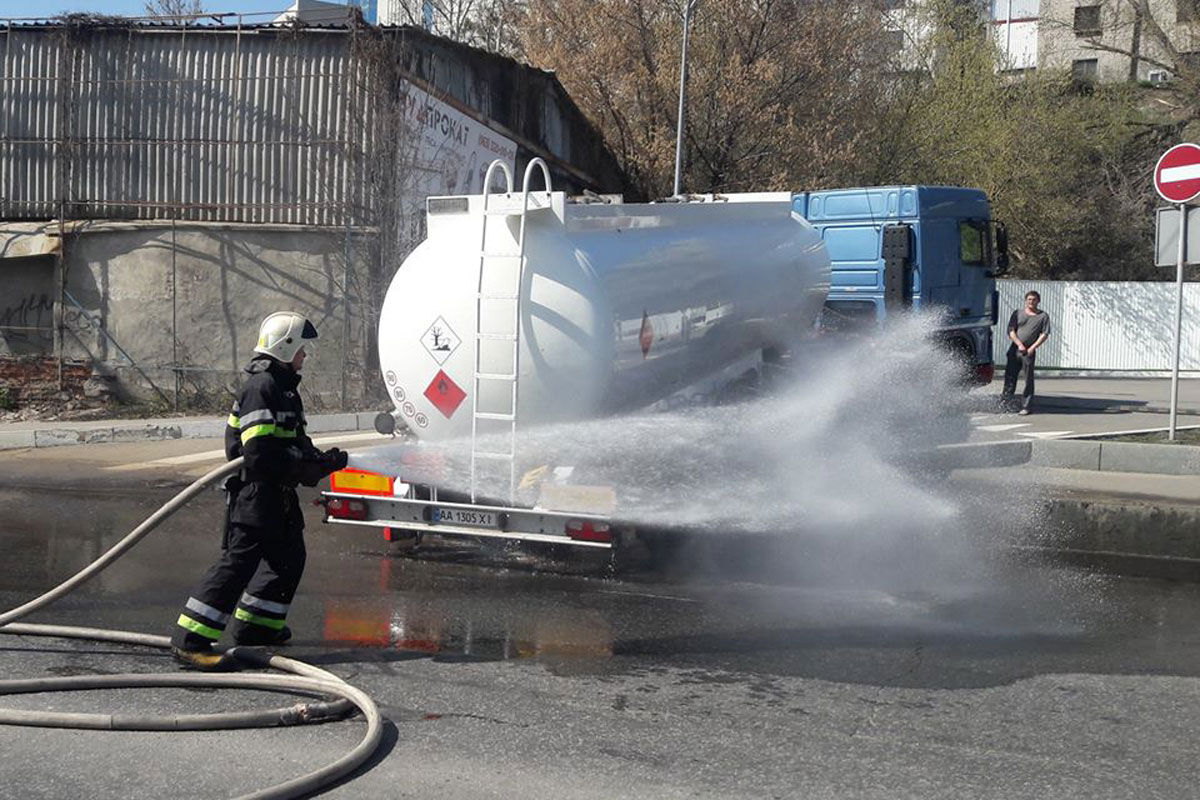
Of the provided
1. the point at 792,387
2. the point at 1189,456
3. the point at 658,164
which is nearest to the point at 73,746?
the point at 792,387

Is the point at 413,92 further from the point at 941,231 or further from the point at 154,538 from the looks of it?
the point at 154,538

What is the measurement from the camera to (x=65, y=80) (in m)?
17.3

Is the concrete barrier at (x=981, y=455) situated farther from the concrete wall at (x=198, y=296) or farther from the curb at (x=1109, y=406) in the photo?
the concrete wall at (x=198, y=296)

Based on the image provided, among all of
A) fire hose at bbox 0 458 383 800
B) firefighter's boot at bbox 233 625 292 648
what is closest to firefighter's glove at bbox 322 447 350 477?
fire hose at bbox 0 458 383 800

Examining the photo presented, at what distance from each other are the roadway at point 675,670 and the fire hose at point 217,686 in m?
0.06

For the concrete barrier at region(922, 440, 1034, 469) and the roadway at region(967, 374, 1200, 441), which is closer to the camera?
the concrete barrier at region(922, 440, 1034, 469)

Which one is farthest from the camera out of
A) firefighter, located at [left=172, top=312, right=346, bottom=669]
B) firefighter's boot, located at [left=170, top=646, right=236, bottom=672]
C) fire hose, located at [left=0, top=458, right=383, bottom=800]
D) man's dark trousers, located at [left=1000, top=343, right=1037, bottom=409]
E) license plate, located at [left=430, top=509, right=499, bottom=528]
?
man's dark trousers, located at [left=1000, top=343, right=1037, bottom=409]

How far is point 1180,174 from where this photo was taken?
12.5 metres

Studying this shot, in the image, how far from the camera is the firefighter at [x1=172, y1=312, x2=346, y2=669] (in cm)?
602

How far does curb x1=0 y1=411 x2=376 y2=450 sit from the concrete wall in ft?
3.87

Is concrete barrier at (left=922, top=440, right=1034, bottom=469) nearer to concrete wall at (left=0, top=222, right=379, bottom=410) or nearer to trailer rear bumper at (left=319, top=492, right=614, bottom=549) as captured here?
trailer rear bumper at (left=319, top=492, right=614, bottom=549)

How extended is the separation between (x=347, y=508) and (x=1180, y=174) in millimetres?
8946

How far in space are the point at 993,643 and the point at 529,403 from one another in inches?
115

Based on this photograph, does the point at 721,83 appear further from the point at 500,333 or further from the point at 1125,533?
the point at 500,333
